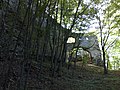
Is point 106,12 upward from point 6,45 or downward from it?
upward

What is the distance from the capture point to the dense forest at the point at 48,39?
5.27 metres

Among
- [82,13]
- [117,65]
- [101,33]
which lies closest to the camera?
[82,13]

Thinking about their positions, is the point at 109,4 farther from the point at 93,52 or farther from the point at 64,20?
the point at 93,52

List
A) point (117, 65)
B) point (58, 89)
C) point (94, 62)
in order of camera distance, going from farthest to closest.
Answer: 1. point (117, 65)
2. point (94, 62)
3. point (58, 89)

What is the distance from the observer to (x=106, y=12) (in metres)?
14.2

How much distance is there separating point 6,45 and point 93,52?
61.4 ft

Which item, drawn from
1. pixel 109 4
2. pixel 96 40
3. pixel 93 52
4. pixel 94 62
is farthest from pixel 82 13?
pixel 93 52

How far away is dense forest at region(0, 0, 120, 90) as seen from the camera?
5269 mm

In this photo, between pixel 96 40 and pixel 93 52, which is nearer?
pixel 96 40

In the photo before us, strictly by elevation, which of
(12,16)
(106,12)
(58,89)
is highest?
(106,12)

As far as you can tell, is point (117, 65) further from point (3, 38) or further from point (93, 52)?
point (3, 38)

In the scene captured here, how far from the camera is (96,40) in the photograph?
1647cm

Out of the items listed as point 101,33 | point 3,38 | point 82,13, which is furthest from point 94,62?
point 3,38

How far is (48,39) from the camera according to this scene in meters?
8.56
